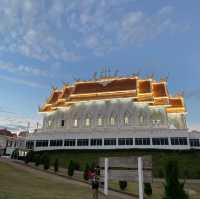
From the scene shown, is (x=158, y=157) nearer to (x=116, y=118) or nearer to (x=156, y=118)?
(x=156, y=118)

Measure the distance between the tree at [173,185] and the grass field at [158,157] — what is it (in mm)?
19153

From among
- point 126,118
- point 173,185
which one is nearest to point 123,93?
point 126,118

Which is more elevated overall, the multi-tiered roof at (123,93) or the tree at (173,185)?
the multi-tiered roof at (123,93)

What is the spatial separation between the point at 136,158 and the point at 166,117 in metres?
44.3

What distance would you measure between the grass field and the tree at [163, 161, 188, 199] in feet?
62.8

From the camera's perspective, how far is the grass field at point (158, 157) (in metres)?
31.7

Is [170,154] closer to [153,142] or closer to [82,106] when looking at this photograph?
[153,142]

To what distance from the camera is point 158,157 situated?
4038 centimetres

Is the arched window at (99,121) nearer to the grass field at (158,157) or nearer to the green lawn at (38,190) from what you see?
the grass field at (158,157)

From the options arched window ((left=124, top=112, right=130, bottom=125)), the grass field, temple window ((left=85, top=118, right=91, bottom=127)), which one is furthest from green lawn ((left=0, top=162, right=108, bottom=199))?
temple window ((left=85, top=118, right=91, bottom=127))

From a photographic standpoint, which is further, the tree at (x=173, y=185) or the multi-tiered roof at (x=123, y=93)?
the multi-tiered roof at (x=123, y=93)

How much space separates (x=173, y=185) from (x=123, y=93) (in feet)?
146

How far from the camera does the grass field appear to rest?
104ft

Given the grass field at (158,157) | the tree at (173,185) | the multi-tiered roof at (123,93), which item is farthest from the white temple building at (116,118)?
the tree at (173,185)
